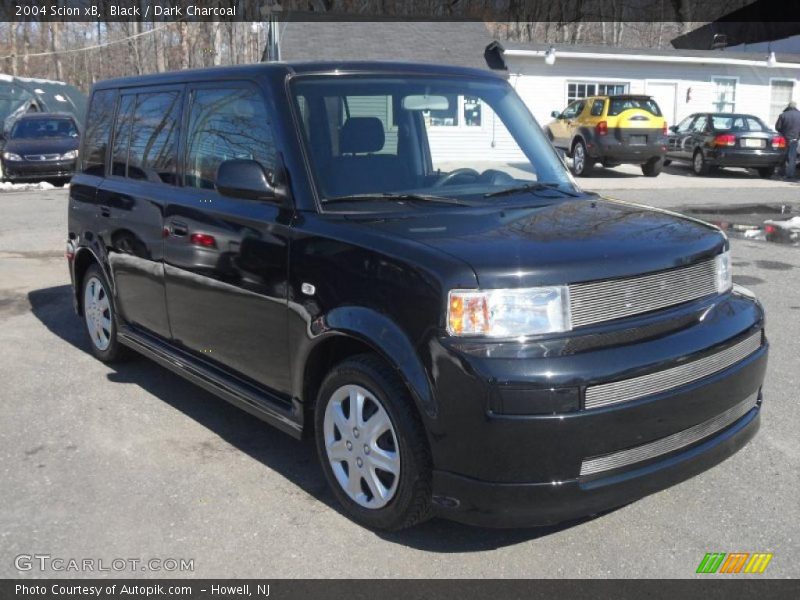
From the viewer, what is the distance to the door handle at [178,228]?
4.45 meters

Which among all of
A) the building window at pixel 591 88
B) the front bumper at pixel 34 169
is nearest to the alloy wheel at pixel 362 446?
the front bumper at pixel 34 169

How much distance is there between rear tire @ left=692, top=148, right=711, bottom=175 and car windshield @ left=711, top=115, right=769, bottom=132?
0.80 meters

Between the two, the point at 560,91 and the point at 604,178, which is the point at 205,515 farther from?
the point at 560,91

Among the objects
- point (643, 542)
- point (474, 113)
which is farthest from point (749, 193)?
point (643, 542)

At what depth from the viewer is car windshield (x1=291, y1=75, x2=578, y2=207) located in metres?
3.87

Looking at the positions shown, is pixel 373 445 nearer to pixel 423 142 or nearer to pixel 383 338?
pixel 383 338

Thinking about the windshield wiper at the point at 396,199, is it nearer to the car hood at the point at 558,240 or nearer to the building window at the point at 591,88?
the car hood at the point at 558,240

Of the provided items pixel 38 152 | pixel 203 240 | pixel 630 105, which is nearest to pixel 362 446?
pixel 203 240

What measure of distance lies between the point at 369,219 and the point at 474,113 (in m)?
1.34

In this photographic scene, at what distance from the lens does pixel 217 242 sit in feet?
13.7

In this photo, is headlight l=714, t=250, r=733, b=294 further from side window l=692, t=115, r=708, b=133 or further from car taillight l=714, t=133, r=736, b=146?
side window l=692, t=115, r=708, b=133

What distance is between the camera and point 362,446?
3.44m

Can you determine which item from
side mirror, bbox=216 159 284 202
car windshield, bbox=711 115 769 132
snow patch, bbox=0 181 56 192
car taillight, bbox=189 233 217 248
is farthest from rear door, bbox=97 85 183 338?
car windshield, bbox=711 115 769 132

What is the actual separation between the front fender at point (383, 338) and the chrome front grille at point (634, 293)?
2.03 ft
